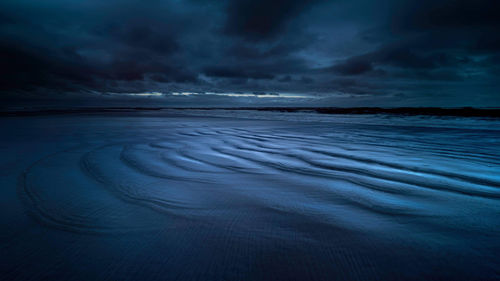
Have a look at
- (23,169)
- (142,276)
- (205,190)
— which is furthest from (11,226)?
(23,169)

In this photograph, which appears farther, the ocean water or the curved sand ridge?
the curved sand ridge

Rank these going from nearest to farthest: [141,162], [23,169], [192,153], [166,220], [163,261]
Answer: [163,261] → [166,220] → [23,169] → [141,162] → [192,153]

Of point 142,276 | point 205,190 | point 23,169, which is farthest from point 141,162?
point 142,276

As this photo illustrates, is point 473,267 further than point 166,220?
No

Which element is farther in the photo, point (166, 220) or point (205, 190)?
point (205, 190)

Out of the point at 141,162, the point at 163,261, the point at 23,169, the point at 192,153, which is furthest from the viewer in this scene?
the point at 192,153

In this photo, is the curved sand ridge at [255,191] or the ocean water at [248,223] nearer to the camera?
the ocean water at [248,223]

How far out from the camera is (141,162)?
12.1 feet

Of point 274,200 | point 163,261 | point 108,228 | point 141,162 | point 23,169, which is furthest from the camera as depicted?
point 141,162

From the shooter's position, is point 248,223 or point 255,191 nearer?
point 248,223

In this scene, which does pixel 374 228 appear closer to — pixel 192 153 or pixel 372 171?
pixel 372 171

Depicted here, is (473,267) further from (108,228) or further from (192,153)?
(192,153)

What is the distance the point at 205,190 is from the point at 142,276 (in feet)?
4.12

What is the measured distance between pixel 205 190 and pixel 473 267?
212 cm
